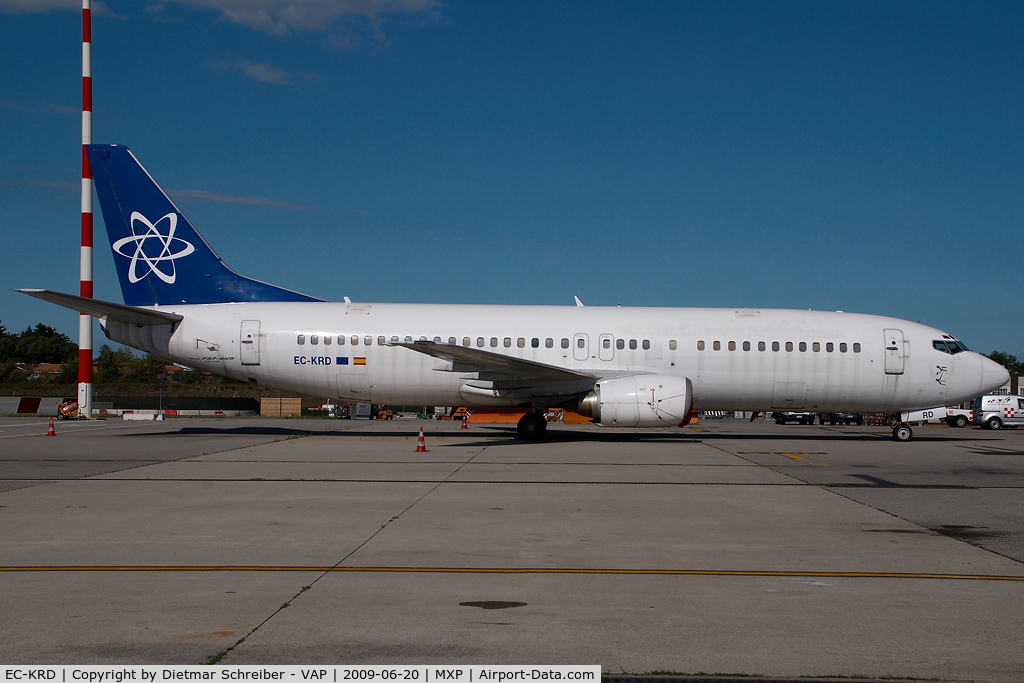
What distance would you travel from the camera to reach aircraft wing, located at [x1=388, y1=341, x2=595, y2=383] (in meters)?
17.6

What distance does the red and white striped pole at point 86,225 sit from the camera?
3328 cm

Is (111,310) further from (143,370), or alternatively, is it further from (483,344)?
(143,370)

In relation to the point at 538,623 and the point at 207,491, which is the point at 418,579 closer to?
the point at 538,623

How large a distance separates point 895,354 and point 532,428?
1025cm

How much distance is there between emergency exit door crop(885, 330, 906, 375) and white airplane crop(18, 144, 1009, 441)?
0.13ft

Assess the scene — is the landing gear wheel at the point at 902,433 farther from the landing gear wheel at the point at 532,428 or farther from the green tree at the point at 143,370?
the green tree at the point at 143,370

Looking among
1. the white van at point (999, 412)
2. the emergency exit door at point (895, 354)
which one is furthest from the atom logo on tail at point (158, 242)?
the white van at point (999, 412)

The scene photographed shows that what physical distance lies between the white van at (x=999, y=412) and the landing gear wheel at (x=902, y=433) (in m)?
16.8

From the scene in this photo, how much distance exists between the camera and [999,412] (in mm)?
36469

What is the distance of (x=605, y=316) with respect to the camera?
20.8 meters

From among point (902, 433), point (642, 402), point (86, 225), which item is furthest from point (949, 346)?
point (86, 225)

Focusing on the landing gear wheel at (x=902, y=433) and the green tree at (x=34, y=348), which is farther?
the green tree at (x=34, y=348)

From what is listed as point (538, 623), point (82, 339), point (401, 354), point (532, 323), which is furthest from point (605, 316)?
point (82, 339)

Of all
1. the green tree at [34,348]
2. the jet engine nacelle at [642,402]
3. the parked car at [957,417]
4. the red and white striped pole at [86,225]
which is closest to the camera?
the jet engine nacelle at [642,402]
